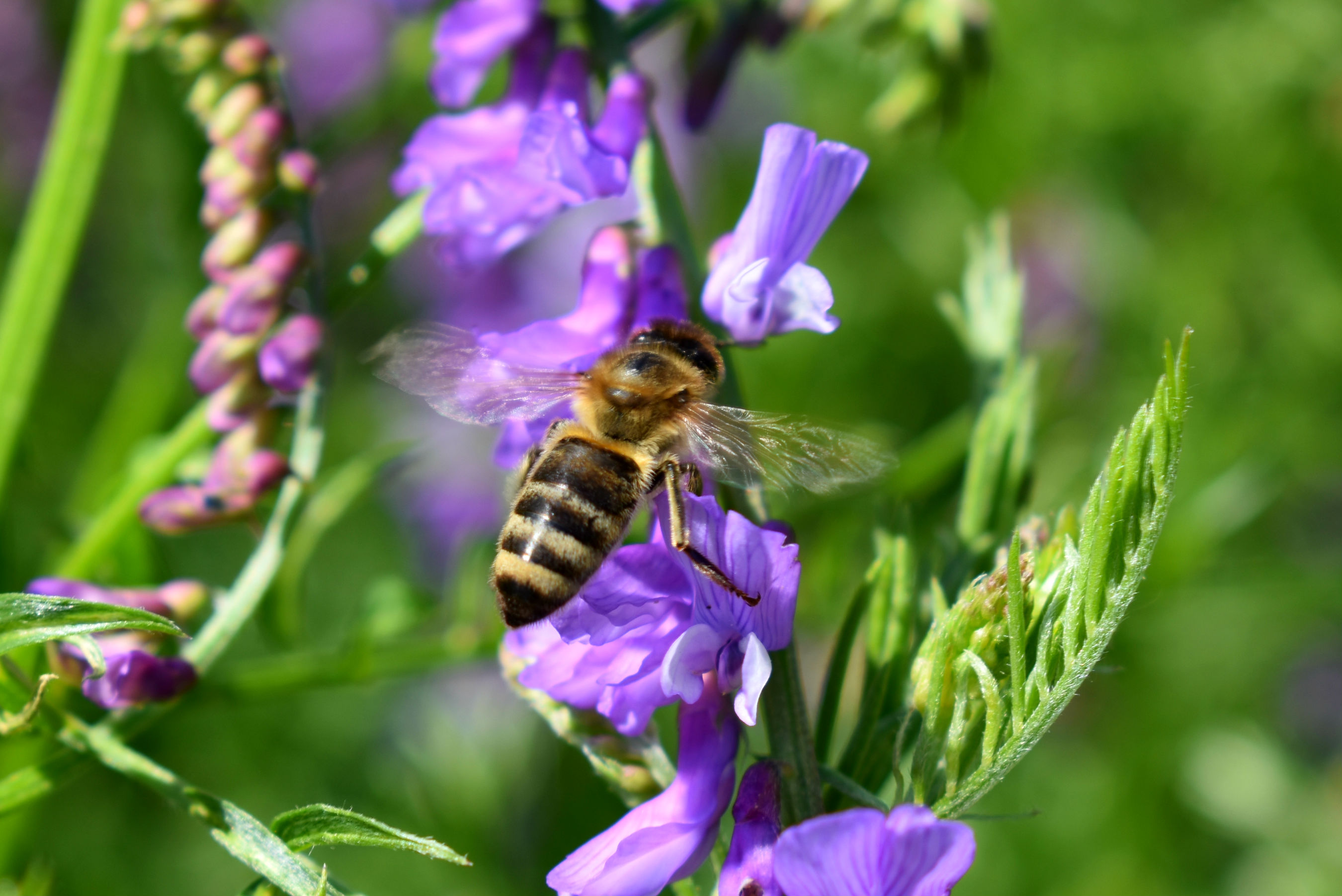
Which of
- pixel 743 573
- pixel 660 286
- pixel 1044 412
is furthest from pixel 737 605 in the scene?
pixel 1044 412

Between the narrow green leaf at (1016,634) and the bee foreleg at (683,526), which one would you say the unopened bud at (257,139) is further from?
the narrow green leaf at (1016,634)

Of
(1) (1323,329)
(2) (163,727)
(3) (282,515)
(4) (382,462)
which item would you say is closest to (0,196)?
(2) (163,727)

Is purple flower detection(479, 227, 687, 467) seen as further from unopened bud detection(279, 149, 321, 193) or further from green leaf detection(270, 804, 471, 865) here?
green leaf detection(270, 804, 471, 865)

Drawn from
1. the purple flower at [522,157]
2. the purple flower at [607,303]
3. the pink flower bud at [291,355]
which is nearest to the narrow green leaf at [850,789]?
the purple flower at [607,303]

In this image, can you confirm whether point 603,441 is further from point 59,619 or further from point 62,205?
point 62,205

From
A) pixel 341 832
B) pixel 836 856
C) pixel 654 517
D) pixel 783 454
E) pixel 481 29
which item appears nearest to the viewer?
pixel 836 856

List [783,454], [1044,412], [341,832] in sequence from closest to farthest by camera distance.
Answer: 1. [341,832]
2. [783,454]
3. [1044,412]
